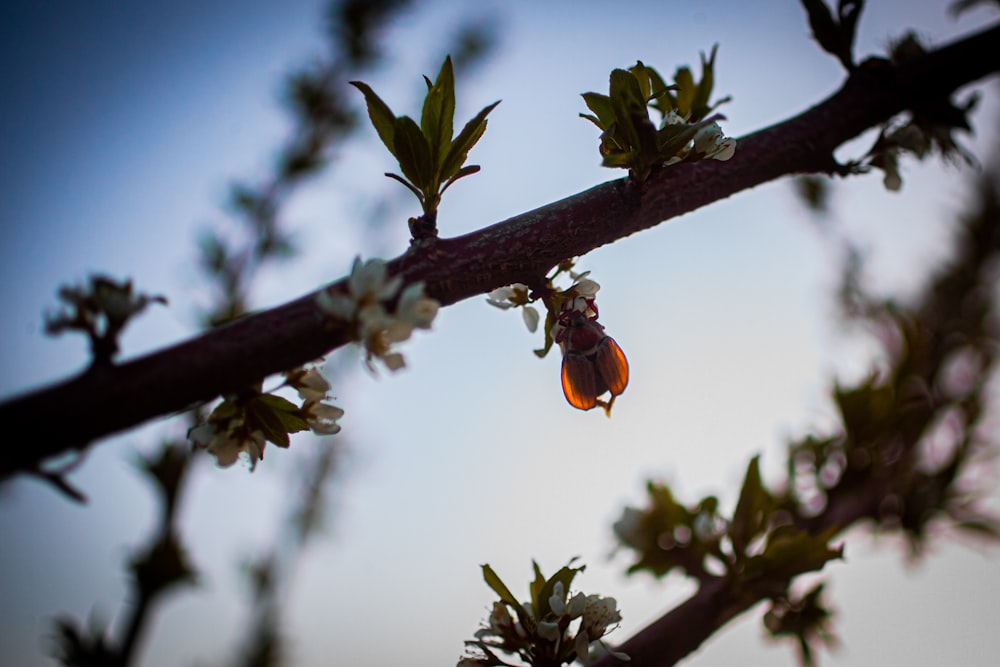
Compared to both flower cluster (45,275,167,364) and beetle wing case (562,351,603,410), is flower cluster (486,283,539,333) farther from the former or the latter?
flower cluster (45,275,167,364)

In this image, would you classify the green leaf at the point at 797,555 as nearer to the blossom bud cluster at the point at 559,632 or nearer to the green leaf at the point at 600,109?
the blossom bud cluster at the point at 559,632

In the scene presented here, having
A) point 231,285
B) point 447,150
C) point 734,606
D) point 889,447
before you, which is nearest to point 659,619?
point 734,606

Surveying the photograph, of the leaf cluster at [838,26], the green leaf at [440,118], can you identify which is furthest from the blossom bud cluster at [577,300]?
the leaf cluster at [838,26]

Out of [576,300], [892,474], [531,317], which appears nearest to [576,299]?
[576,300]

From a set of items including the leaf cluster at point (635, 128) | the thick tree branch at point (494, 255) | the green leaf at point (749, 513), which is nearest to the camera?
the thick tree branch at point (494, 255)

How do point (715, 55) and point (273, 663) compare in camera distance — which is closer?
point (715, 55)

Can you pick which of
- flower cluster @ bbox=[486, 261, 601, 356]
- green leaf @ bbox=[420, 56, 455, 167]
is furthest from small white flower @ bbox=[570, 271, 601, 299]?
green leaf @ bbox=[420, 56, 455, 167]

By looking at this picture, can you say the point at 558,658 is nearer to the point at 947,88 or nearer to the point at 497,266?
the point at 497,266
